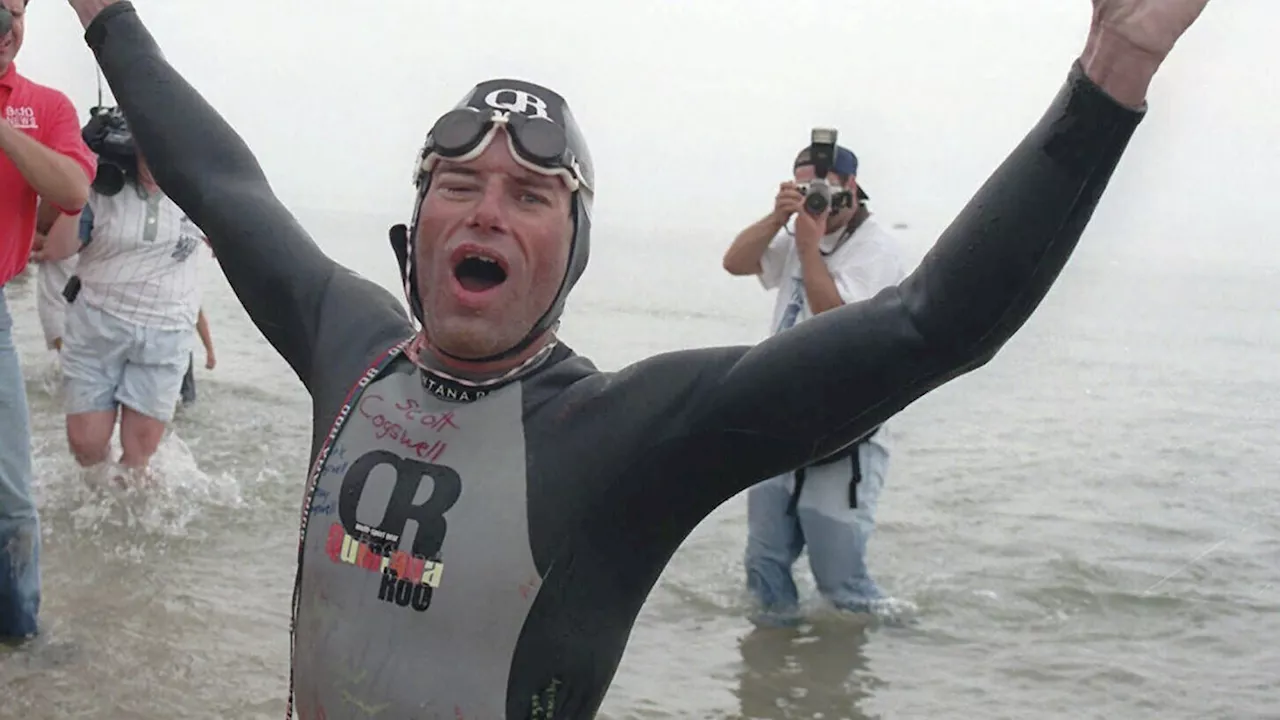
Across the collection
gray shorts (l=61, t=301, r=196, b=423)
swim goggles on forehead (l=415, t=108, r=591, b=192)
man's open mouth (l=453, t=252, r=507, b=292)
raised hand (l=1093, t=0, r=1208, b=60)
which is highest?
raised hand (l=1093, t=0, r=1208, b=60)

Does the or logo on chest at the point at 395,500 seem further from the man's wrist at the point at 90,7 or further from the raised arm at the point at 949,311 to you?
the man's wrist at the point at 90,7

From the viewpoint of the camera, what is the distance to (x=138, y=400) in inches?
251

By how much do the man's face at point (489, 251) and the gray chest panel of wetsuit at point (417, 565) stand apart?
0.47 ft

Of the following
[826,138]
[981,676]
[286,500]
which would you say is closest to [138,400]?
[286,500]

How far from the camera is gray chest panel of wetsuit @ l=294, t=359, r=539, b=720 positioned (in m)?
2.02

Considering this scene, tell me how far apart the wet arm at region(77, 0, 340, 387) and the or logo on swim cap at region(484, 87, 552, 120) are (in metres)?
0.59

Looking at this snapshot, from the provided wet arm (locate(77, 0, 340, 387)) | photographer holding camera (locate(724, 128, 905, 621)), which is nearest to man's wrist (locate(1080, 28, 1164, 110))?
wet arm (locate(77, 0, 340, 387))

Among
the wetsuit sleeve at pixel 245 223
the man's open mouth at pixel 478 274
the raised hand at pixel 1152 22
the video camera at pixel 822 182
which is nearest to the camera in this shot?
the raised hand at pixel 1152 22

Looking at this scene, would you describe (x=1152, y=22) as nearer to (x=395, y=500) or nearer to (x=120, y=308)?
(x=395, y=500)

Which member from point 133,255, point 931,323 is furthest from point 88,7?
point 133,255

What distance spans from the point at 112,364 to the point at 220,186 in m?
4.09

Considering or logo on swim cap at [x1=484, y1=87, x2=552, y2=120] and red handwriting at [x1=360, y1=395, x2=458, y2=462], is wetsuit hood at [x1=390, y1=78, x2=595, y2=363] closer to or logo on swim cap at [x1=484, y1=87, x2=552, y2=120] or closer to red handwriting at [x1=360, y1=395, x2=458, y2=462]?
or logo on swim cap at [x1=484, y1=87, x2=552, y2=120]

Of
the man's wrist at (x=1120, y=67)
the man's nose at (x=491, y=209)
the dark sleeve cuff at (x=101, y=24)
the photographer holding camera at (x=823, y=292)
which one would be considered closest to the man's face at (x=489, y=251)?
the man's nose at (x=491, y=209)

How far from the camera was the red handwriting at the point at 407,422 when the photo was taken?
2162 millimetres
